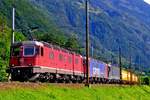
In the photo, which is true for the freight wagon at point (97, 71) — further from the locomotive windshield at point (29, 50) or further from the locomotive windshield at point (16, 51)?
the locomotive windshield at point (29, 50)

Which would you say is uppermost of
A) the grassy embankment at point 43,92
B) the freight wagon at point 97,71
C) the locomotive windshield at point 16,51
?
the locomotive windshield at point 16,51

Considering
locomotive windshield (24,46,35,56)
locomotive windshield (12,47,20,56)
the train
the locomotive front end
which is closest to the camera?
the locomotive front end

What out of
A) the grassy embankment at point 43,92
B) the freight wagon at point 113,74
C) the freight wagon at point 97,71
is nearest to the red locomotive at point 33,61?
the grassy embankment at point 43,92

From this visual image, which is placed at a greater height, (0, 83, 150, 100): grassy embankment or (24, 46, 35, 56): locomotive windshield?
(24, 46, 35, 56): locomotive windshield

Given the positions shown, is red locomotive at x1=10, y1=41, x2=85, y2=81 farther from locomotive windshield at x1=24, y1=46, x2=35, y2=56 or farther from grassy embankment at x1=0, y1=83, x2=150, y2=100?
grassy embankment at x1=0, y1=83, x2=150, y2=100

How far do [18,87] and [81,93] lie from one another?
918cm

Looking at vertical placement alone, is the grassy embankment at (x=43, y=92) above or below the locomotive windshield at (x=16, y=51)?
below

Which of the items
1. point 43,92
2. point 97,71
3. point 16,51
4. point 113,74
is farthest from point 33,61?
Result: point 113,74

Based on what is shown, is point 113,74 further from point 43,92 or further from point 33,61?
point 43,92

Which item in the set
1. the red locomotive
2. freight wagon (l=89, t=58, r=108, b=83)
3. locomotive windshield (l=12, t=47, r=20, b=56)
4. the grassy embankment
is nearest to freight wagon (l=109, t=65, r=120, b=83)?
freight wagon (l=89, t=58, r=108, b=83)

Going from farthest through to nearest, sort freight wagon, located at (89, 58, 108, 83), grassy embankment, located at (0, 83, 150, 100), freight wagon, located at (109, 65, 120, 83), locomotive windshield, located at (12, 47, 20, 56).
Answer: freight wagon, located at (109, 65, 120, 83) → freight wagon, located at (89, 58, 108, 83) → locomotive windshield, located at (12, 47, 20, 56) → grassy embankment, located at (0, 83, 150, 100)

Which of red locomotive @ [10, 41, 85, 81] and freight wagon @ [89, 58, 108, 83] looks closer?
red locomotive @ [10, 41, 85, 81]

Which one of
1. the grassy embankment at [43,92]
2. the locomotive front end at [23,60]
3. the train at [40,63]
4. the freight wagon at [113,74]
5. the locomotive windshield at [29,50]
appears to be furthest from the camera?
the freight wagon at [113,74]

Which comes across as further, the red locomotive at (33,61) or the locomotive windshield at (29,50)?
the locomotive windshield at (29,50)
